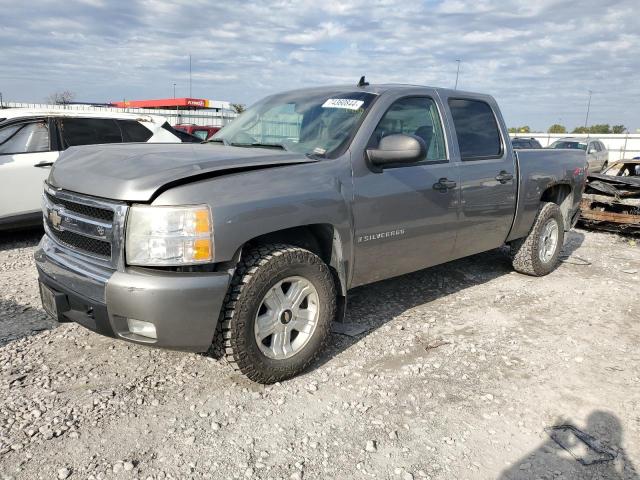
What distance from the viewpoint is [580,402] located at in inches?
125

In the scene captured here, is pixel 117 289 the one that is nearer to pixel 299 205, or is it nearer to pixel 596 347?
pixel 299 205

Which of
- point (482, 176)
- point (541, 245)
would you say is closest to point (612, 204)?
point (541, 245)

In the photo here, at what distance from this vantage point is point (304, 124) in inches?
153

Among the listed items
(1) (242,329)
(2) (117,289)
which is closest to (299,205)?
(1) (242,329)

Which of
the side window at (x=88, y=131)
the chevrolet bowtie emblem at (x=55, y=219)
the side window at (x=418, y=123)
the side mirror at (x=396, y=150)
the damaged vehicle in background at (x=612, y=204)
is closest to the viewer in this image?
the chevrolet bowtie emblem at (x=55, y=219)

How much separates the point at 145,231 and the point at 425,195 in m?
2.16

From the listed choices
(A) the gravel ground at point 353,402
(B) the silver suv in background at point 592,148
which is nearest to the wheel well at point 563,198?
(A) the gravel ground at point 353,402

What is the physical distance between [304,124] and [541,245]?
3.46 m

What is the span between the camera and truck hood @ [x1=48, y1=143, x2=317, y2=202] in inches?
107

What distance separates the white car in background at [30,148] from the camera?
6.28m

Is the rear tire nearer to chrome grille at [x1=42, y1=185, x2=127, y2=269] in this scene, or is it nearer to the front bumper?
the front bumper

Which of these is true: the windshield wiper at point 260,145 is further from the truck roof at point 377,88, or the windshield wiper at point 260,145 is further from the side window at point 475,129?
the side window at point 475,129

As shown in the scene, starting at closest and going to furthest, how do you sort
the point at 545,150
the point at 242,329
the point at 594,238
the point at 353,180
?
the point at 242,329 → the point at 353,180 → the point at 545,150 → the point at 594,238

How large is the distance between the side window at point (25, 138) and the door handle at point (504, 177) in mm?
5489
